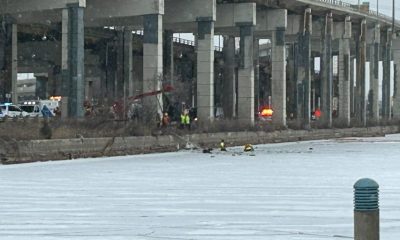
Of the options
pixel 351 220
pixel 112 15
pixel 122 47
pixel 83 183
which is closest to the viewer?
pixel 351 220

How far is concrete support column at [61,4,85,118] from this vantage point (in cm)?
4944

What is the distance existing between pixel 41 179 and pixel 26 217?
814 cm

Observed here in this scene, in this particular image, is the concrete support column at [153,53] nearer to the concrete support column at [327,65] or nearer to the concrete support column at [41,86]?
the concrete support column at [327,65]

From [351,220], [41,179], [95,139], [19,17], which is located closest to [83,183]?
[41,179]

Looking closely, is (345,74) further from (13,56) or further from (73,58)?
(73,58)

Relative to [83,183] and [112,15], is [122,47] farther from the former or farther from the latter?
[83,183]

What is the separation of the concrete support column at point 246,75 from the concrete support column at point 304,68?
27.6 feet

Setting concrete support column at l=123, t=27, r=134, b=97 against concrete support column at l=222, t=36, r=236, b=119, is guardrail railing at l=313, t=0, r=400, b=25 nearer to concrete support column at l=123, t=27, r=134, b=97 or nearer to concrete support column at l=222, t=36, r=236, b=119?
concrete support column at l=222, t=36, r=236, b=119

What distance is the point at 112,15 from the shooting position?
5506cm

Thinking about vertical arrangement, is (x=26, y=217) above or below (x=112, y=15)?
below

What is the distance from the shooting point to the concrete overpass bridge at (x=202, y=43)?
2064 inches

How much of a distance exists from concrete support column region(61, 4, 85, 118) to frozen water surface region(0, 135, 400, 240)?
962 inches

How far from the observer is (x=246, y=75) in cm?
6500

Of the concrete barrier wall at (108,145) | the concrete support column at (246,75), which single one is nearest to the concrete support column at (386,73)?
the concrete support column at (246,75)
